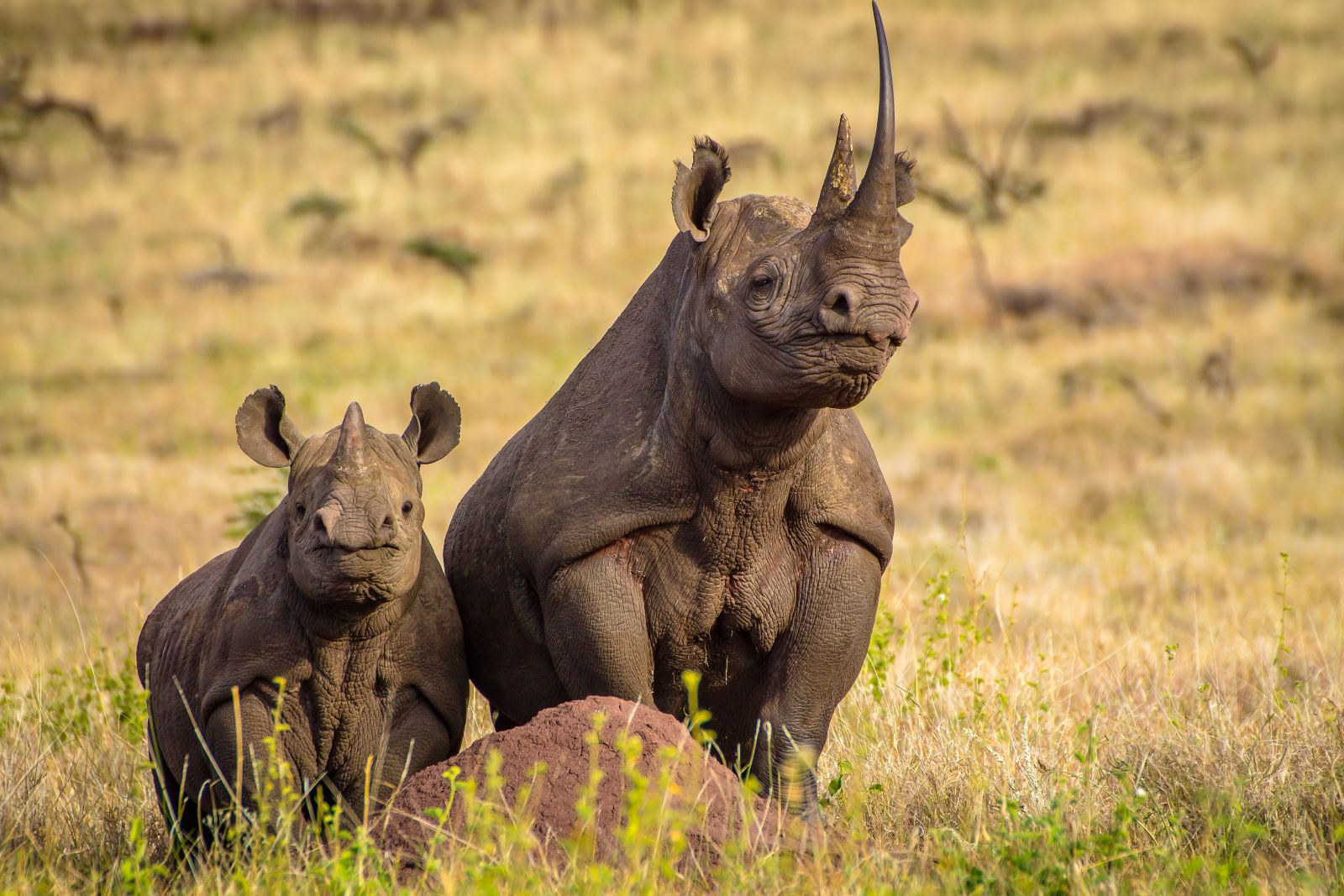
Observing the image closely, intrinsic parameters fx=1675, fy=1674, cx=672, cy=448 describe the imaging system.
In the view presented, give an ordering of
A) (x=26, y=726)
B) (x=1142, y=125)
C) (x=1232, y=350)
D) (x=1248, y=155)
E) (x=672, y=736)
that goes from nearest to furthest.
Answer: (x=672, y=736)
(x=26, y=726)
(x=1232, y=350)
(x=1248, y=155)
(x=1142, y=125)

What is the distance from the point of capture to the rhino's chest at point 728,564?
558cm

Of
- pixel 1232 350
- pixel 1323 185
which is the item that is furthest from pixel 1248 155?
pixel 1232 350

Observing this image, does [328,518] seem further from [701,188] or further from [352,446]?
[701,188]

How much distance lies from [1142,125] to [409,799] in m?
30.2

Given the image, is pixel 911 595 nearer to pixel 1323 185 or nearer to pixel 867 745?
pixel 867 745

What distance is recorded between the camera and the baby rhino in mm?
5590

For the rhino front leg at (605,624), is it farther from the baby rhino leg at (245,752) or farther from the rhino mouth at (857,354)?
the rhino mouth at (857,354)

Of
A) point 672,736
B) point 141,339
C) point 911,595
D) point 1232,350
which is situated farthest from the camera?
point 141,339

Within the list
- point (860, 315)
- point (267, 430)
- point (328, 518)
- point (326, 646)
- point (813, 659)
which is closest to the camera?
point (860, 315)

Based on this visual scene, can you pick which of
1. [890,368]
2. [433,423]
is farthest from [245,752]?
[890,368]

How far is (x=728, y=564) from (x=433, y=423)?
4.93ft

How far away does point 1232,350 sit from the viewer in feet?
72.3

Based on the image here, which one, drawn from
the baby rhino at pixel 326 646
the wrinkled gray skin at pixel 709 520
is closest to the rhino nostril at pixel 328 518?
the baby rhino at pixel 326 646

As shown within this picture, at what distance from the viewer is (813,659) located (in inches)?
225
